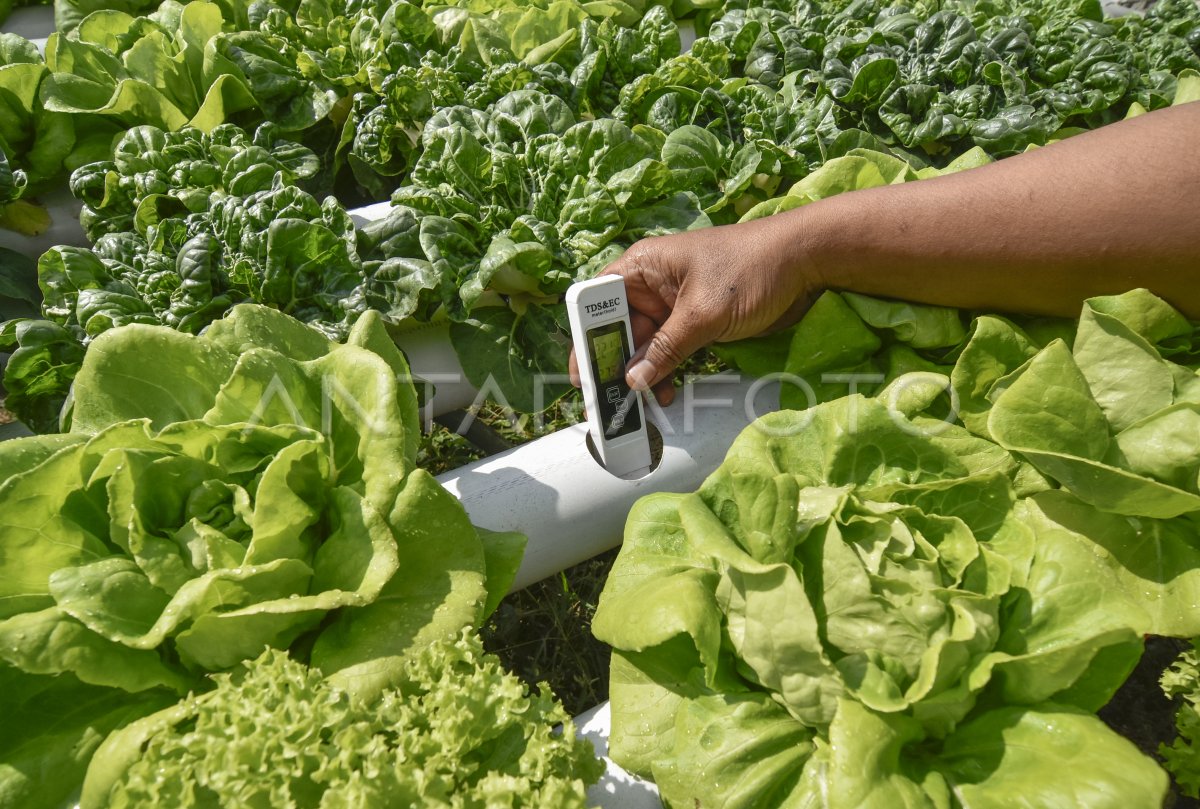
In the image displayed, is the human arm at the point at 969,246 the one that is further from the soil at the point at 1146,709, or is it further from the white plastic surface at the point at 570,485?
the soil at the point at 1146,709

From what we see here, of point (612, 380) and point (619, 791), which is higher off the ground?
point (612, 380)

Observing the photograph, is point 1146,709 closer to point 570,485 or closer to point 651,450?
point 651,450

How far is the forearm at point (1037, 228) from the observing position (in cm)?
165

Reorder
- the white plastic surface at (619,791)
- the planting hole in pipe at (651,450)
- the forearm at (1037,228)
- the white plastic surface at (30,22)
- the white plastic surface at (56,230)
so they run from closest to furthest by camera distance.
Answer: the white plastic surface at (619,791), the forearm at (1037,228), the planting hole in pipe at (651,450), the white plastic surface at (56,230), the white plastic surface at (30,22)

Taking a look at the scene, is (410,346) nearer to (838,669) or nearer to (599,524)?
(599,524)

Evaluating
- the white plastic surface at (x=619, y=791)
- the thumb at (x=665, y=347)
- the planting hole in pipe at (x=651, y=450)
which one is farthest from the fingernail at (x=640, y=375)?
the white plastic surface at (x=619, y=791)

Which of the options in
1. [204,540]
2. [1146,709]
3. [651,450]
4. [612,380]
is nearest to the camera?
[204,540]

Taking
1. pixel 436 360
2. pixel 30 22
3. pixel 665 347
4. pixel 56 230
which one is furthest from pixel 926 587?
pixel 30 22

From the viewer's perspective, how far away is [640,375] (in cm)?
183

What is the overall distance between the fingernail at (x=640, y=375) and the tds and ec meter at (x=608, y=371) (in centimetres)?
3

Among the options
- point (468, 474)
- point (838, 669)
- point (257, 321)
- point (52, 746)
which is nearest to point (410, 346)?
point (468, 474)

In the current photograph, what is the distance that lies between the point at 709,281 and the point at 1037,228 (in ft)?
2.39

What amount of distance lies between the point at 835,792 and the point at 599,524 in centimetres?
85

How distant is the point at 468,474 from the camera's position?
1918 millimetres
